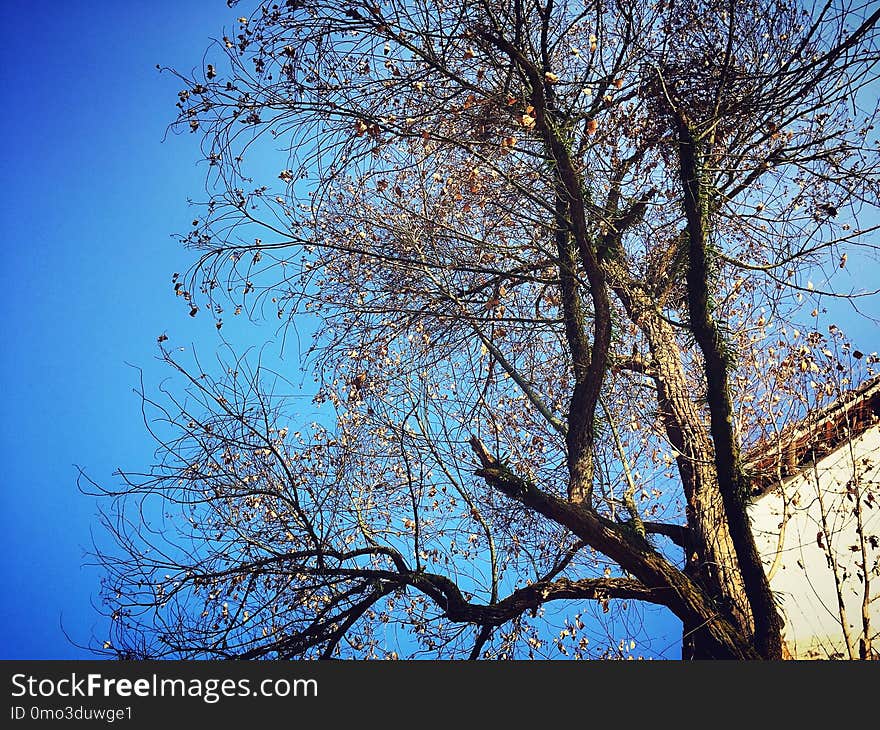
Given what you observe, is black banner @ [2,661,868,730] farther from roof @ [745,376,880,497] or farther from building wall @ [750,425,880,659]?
roof @ [745,376,880,497]

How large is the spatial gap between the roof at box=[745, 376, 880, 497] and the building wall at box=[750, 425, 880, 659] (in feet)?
0.13

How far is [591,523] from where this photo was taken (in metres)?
2.51

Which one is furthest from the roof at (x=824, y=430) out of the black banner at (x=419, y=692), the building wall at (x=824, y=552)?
the black banner at (x=419, y=692)

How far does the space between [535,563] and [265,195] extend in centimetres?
191

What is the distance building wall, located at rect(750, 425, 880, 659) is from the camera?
95.4 inches

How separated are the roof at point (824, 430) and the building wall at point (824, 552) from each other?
0.13 feet

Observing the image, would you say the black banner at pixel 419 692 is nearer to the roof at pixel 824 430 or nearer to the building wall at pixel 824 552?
the building wall at pixel 824 552

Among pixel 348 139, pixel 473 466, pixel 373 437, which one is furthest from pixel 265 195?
Answer: pixel 473 466

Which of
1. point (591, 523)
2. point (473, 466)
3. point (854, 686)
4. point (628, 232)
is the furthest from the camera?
point (628, 232)

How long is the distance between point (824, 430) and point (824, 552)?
439 mm

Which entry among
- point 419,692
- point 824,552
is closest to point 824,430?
point 824,552

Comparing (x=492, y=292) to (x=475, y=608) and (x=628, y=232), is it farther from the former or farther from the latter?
(x=475, y=608)

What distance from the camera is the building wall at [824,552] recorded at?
2.42m


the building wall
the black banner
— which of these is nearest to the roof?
the building wall
